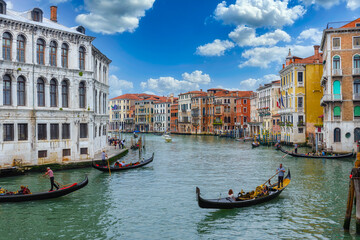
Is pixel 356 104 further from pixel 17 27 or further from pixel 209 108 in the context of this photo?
pixel 209 108

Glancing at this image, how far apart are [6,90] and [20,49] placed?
2.41m

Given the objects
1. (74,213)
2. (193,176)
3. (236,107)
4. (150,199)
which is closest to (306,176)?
(193,176)

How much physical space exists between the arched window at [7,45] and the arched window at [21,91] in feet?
4.24

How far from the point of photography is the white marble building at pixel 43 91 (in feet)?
62.7

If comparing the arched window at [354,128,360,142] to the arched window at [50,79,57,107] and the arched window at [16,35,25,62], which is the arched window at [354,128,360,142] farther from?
the arched window at [16,35,25,62]

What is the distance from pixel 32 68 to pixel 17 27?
90.9 inches

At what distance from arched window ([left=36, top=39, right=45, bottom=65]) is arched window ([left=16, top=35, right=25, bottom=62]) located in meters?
0.80

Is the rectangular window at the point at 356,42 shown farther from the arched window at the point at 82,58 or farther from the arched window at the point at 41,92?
the arched window at the point at 41,92

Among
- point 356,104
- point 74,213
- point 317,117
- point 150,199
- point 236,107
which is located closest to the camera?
point 74,213

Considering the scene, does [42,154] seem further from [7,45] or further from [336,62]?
[336,62]

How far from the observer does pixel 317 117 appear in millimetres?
38312

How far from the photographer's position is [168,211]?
1292cm

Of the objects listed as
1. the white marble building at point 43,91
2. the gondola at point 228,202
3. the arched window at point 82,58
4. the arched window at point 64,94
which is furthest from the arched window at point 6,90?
the gondola at point 228,202

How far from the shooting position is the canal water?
10695 millimetres
